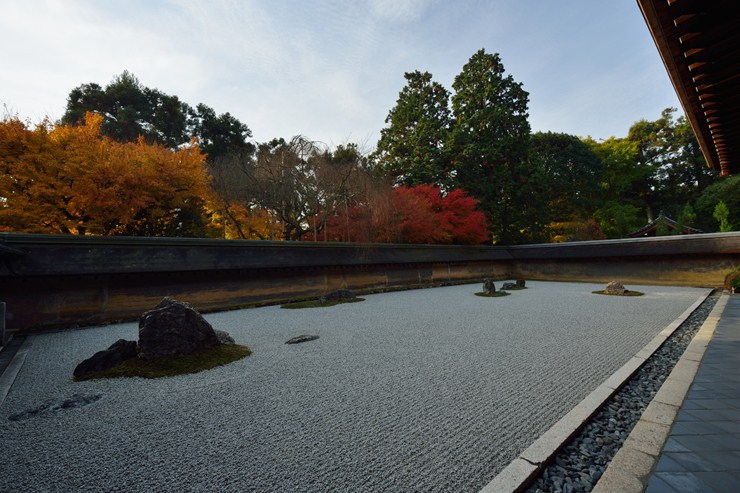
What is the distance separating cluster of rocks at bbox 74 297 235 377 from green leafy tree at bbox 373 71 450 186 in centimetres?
1916

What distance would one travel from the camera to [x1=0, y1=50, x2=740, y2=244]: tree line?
488 inches

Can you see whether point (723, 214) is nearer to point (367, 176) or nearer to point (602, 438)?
point (367, 176)

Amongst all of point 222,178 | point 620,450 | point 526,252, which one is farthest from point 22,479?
point 526,252

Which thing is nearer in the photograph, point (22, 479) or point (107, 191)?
point (22, 479)

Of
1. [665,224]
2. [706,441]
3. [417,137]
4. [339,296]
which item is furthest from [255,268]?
[665,224]

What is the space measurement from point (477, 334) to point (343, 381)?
3.06 m

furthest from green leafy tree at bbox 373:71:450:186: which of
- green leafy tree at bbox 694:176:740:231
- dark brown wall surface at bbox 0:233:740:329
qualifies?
green leafy tree at bbox 694:176:740:231

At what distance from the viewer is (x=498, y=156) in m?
21.6

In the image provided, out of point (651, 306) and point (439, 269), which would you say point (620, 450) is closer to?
point (651, 306)

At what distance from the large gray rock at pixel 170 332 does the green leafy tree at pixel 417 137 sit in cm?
1913

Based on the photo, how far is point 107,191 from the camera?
40.4 feet

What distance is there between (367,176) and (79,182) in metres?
12.3

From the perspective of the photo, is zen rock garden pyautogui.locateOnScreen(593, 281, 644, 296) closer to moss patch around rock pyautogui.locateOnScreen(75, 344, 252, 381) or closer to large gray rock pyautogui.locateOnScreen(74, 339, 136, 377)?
moss patch around rock pyautogui.locateOnScreen(75, 344, 252, 381)

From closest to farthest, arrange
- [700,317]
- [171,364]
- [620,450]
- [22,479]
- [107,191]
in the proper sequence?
1. [22,479]
2. [620,450]
3. [171,364]
4. [700,317]
5. [107,191]
